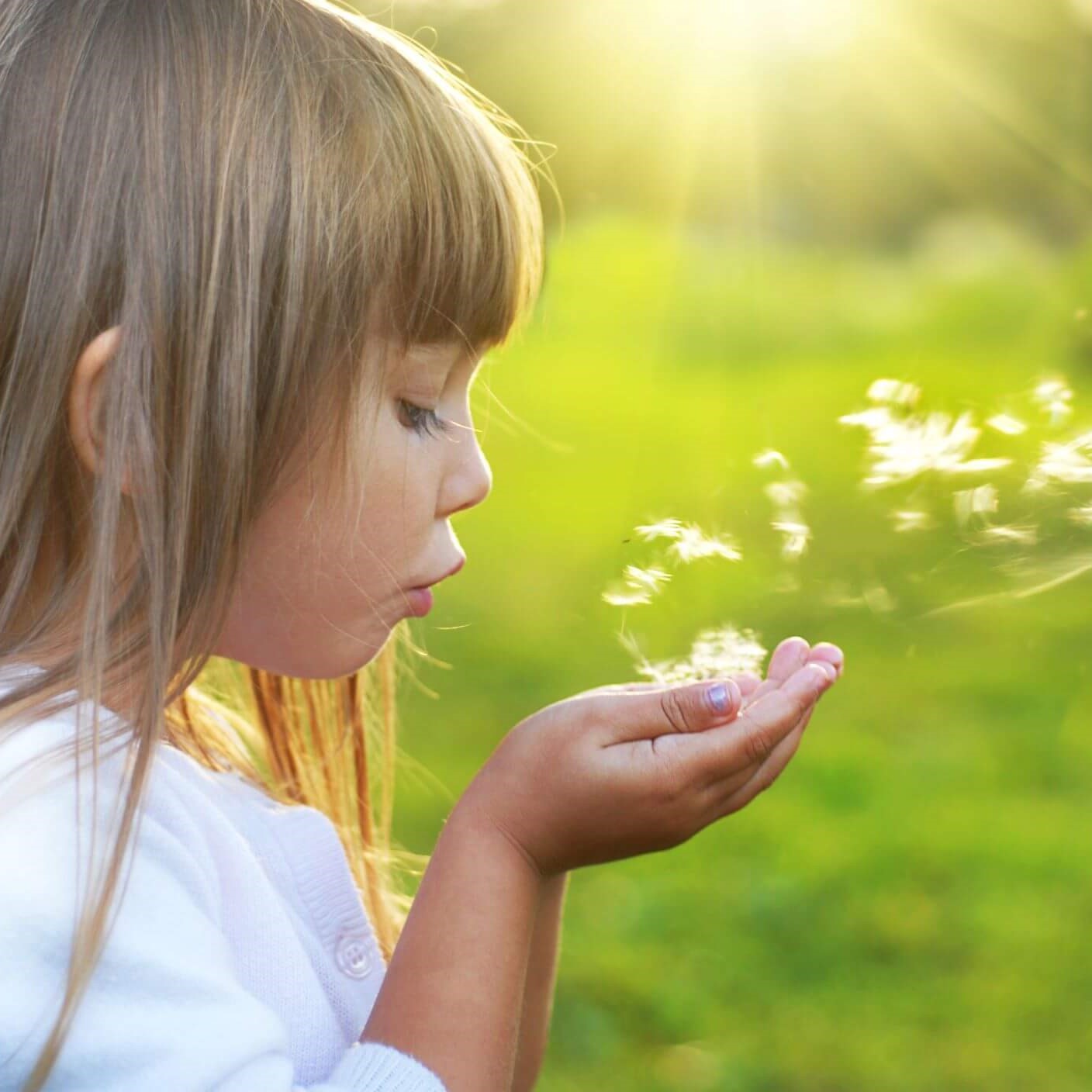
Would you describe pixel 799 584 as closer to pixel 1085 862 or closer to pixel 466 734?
pixel 1085 862

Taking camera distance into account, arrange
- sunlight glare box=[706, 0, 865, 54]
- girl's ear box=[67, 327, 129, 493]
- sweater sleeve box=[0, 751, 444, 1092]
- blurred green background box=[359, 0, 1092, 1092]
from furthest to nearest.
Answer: sunlight glare box=[706, 0, 865, 54]
blurred green background box=[359, 0, 1092, 1092]
girl's ear box=[67, 327, 129, 493]
sweater sleeve box=[0, 751, 444, 1092]

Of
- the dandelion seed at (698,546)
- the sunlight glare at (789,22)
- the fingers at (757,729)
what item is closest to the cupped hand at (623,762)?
the fingers at (757,729)

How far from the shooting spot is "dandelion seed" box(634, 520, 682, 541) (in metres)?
1.16

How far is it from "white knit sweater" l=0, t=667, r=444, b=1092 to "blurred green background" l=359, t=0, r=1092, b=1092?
0.41 meters

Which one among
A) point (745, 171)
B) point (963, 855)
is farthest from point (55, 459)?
point (745, 171)

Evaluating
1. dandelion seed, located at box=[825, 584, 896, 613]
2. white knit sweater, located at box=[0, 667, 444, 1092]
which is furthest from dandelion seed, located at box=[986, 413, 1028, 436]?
white knit sweater, located at box=[0, 667, 444, 1092]

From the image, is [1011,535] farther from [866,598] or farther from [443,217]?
[443,217]

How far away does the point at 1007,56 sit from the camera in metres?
5.11

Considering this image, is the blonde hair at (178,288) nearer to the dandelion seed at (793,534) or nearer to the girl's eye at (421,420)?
the girl's eye at (421,420)

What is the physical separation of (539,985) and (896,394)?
71cm

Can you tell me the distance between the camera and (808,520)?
1190 mm

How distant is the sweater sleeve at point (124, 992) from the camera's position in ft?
2.88

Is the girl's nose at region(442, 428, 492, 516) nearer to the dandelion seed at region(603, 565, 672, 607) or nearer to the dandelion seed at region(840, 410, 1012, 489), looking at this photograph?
the dandelion seed at region(603, 565, 672, 607)

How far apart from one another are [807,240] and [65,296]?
3797 mm
